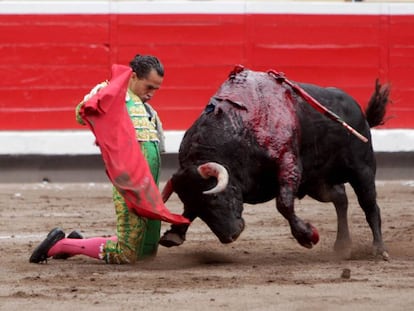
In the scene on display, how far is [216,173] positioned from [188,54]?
4974mm

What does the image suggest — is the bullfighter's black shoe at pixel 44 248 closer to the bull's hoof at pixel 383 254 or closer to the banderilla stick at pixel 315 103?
the banderilla stick at pixel 315 103

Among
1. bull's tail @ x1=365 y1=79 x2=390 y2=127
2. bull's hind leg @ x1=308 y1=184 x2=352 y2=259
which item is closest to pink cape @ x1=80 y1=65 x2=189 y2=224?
bull's hind leg @ x1=308 y1=184 x2=352 y2=259

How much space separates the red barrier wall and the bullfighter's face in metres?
4.75

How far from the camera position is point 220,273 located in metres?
5.12

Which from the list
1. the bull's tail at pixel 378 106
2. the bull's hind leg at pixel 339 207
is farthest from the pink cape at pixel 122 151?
the bull's tail at pixel 378 106

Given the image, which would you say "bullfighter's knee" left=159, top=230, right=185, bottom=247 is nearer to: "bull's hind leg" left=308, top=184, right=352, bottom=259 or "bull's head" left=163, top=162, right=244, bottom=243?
"bull's head" left=163, top=162, right=244, bottom=243

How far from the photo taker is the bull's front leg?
207 inches

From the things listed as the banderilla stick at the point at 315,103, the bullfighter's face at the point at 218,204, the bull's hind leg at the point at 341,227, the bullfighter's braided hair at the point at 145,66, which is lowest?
the bull's hind leg at the point at 341,227

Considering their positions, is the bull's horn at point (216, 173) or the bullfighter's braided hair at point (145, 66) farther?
the bullfighter's braided hair at point (145, 66)

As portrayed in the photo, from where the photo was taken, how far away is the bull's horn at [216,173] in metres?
5.13

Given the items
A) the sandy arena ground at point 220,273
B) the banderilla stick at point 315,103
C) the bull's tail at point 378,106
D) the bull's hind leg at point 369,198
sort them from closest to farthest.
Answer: the sandy arena ground at point 220,273 < the banderilla stick at point 315,103 < the bull's hind leg at point 369,198 < the bull's tail at point 378,106

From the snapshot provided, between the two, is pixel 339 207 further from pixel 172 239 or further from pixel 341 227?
pixel 172 239

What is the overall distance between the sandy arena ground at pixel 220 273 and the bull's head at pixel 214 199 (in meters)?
0.16

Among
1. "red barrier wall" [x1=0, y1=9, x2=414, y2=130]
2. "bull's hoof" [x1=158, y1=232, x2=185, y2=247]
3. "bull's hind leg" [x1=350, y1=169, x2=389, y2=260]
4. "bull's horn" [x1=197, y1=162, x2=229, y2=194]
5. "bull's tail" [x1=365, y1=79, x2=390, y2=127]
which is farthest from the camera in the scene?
"red barrier wall" [x1=0, y1=9, x2=414, y2=130]
